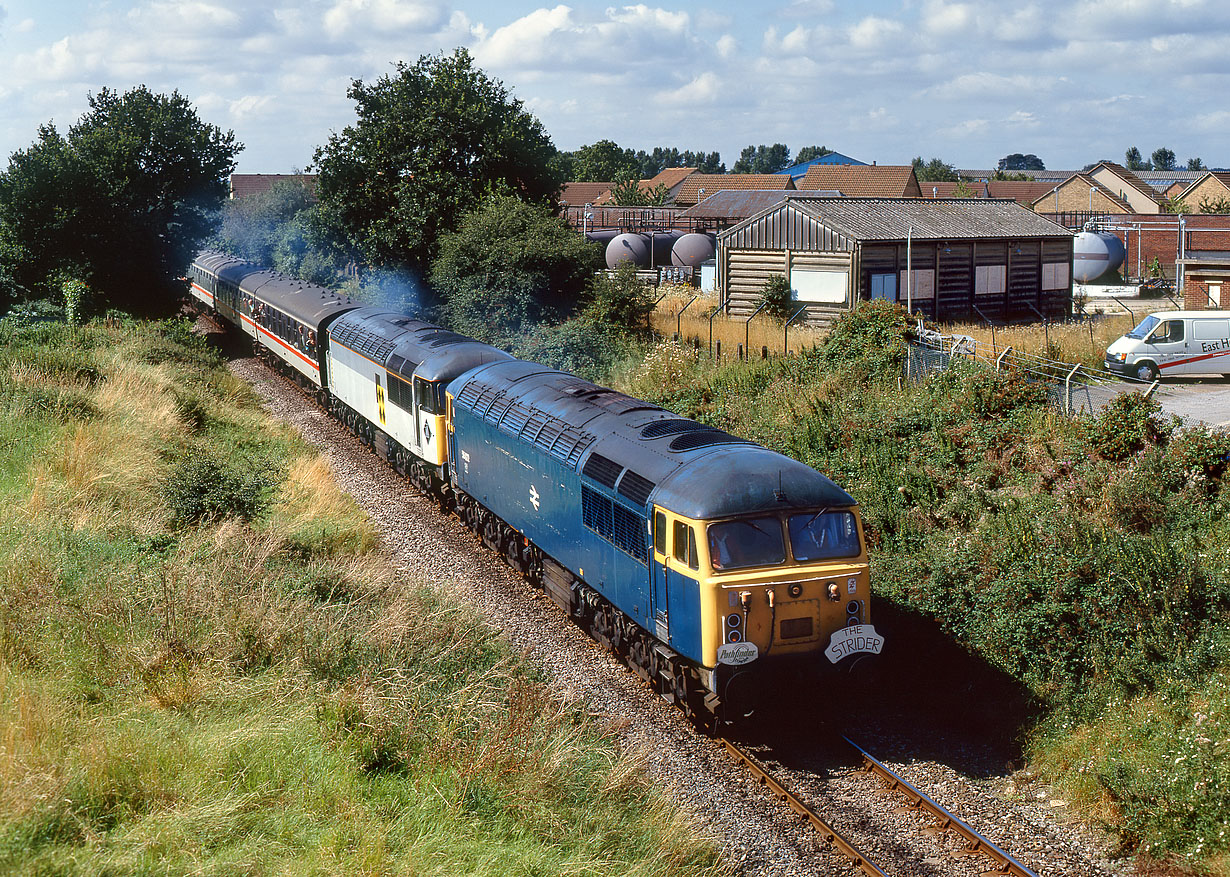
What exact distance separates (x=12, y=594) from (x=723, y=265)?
88.1 ft

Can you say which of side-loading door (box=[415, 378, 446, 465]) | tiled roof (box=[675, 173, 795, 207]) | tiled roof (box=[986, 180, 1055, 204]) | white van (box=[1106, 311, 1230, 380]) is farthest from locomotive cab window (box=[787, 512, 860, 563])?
tiled roof (box=[986, 180, 1055, 204])

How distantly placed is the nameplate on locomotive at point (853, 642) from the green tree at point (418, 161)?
3189 centimetres

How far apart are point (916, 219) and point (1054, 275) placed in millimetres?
5839

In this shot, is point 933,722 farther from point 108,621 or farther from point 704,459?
point 108,621

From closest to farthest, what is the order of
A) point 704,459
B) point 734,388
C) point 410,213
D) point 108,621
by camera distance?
point 108,621 < point 704,459 < point 734,388 < point 410,213

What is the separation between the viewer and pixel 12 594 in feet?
34.2

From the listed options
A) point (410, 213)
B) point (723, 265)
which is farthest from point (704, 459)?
point (410, 213)

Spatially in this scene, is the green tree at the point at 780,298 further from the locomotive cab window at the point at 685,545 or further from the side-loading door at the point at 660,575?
the locomotive cab window at the point at 685,545

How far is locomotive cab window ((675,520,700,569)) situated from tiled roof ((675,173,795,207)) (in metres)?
67.2

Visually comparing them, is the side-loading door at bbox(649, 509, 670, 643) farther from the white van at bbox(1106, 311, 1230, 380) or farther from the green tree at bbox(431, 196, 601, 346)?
the green tree at bbox(431, 196, 601, 346)

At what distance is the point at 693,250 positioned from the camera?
5434 centimetres

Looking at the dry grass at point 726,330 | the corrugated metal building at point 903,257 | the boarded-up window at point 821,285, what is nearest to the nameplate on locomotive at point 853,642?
the dry grass at point 726,330

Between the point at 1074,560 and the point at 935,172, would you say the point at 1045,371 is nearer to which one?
the point at 1074,560

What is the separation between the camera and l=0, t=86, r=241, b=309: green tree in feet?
122
